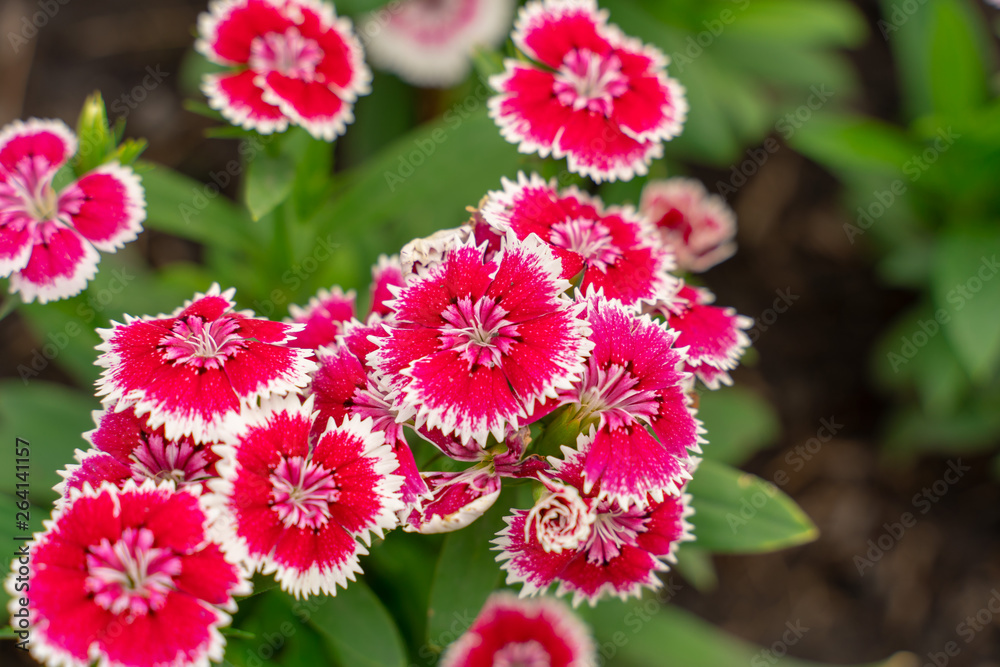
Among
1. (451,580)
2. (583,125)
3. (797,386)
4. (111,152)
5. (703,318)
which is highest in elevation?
(583,125)

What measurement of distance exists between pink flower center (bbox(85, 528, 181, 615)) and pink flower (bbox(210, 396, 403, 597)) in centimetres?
11

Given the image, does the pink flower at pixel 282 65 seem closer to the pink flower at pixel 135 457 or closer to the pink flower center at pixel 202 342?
the pink flower center at pixel 202 342

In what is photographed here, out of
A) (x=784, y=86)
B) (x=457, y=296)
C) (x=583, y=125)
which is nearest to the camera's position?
(x=457, y=296)

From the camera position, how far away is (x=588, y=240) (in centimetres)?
172

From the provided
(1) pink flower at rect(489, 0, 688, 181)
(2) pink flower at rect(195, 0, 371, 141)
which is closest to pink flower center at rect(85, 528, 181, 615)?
(2) pink flower at rect(195, 0, 371, 141)

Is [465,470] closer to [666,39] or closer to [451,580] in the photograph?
[451,580]

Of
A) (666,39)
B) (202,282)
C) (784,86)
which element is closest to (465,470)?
(202,282)

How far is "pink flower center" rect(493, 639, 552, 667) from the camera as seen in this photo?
2.29 m

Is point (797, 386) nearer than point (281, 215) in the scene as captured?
No

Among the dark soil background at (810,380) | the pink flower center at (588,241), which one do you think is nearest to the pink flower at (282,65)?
the pink flower center at (588,241)

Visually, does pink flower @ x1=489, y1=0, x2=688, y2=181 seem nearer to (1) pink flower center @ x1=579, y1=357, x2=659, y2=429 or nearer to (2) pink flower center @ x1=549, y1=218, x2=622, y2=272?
(2) pink flower center @ x1=549, y1=218, x2=622, y2=272

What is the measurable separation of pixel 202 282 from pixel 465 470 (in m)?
1.57

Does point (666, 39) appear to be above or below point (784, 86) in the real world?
above

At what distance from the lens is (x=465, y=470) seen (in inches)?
60.4
